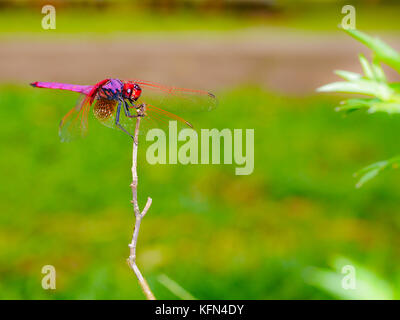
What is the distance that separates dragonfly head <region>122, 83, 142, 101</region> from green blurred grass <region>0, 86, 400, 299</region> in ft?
2.95

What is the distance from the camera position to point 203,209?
2125mm

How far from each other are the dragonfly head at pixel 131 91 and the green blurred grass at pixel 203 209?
2.95 ft

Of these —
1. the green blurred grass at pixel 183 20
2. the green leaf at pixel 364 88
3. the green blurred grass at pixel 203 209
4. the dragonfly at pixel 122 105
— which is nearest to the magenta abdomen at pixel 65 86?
the dragonfly at pixel 122 105

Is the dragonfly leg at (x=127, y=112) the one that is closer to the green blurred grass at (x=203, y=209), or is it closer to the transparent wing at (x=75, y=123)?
the transparent wing at (x=75, y=123)

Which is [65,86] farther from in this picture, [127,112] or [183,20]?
[183,20]

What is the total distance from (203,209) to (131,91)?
5.60 feet

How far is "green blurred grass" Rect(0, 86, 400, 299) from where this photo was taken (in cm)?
165

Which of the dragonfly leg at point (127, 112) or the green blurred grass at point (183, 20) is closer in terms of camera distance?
the dragonfly leg at point (127, 112)

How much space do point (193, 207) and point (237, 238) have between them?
24 cm

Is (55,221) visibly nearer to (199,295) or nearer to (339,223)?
(199,295)

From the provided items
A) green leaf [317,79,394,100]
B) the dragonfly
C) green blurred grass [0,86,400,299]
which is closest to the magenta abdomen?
the dragonfly

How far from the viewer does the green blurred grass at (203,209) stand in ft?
5.43
